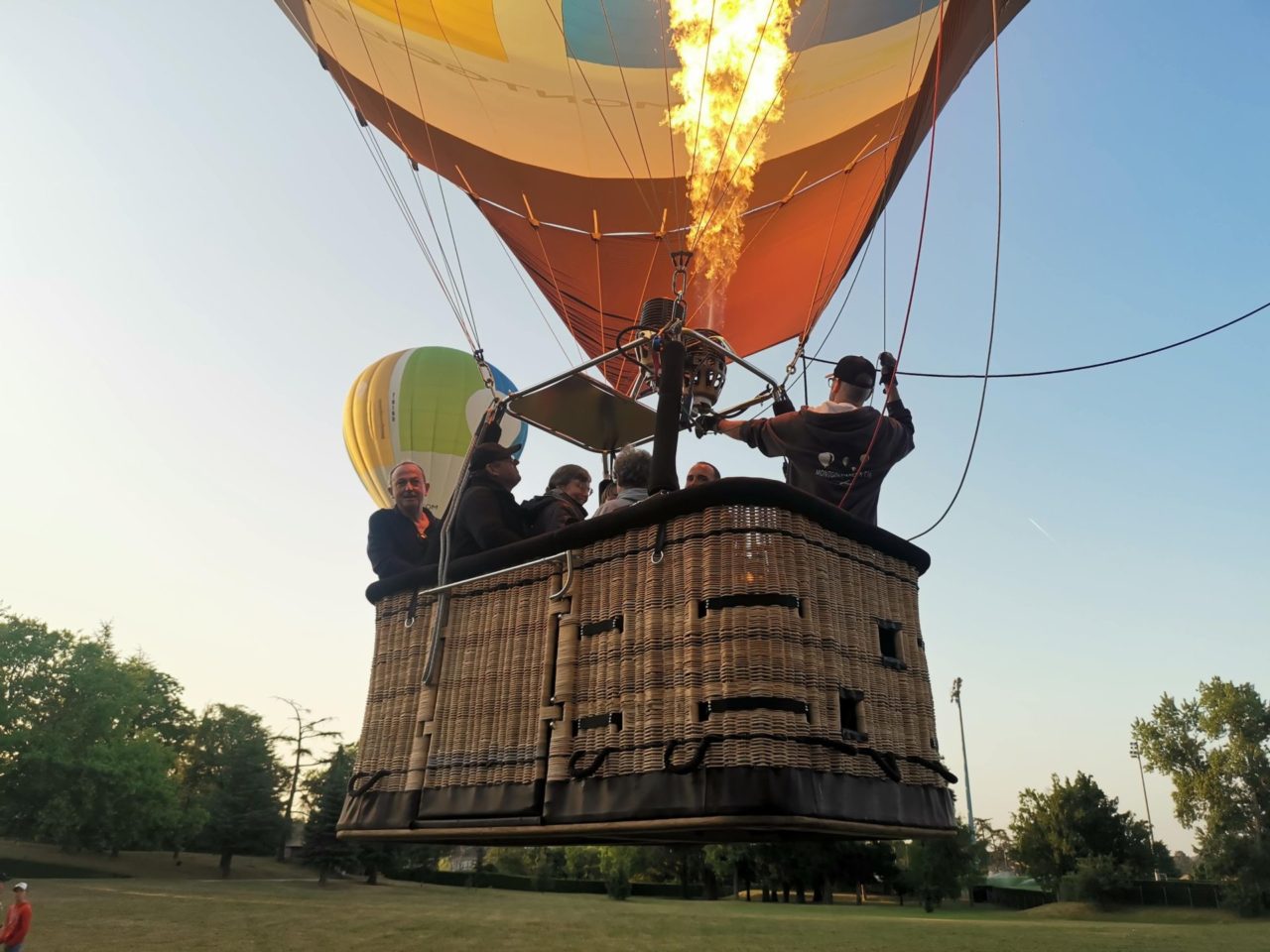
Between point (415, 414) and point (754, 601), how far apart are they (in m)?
11.7

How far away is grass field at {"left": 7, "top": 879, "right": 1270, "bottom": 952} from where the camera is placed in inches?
599

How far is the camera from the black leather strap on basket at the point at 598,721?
220cm

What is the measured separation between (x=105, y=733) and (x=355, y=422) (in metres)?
23.6

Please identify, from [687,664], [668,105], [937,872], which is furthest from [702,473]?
[937,872]

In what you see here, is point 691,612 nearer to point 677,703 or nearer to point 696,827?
point 677,703

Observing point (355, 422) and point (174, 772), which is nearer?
point (355, 422)

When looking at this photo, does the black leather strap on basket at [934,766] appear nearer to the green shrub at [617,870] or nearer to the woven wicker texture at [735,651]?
the woven wicker texture at [735,651]

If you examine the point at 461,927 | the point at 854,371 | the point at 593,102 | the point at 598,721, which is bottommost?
the point at 461,927

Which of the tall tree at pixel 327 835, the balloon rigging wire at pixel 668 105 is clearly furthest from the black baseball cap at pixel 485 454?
the tall tree at pixel 327 835

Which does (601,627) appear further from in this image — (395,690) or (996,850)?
(996,850)

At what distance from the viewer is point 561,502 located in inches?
118

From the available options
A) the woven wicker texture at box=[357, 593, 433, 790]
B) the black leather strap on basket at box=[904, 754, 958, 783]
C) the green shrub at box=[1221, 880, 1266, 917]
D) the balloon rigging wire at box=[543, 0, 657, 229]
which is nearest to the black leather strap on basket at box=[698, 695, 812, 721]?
the black leather strap on basket at box=[904, 754, 958, 783]

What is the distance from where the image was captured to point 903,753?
2289 mm

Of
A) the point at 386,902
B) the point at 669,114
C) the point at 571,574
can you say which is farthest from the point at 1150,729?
the point at 571,574
